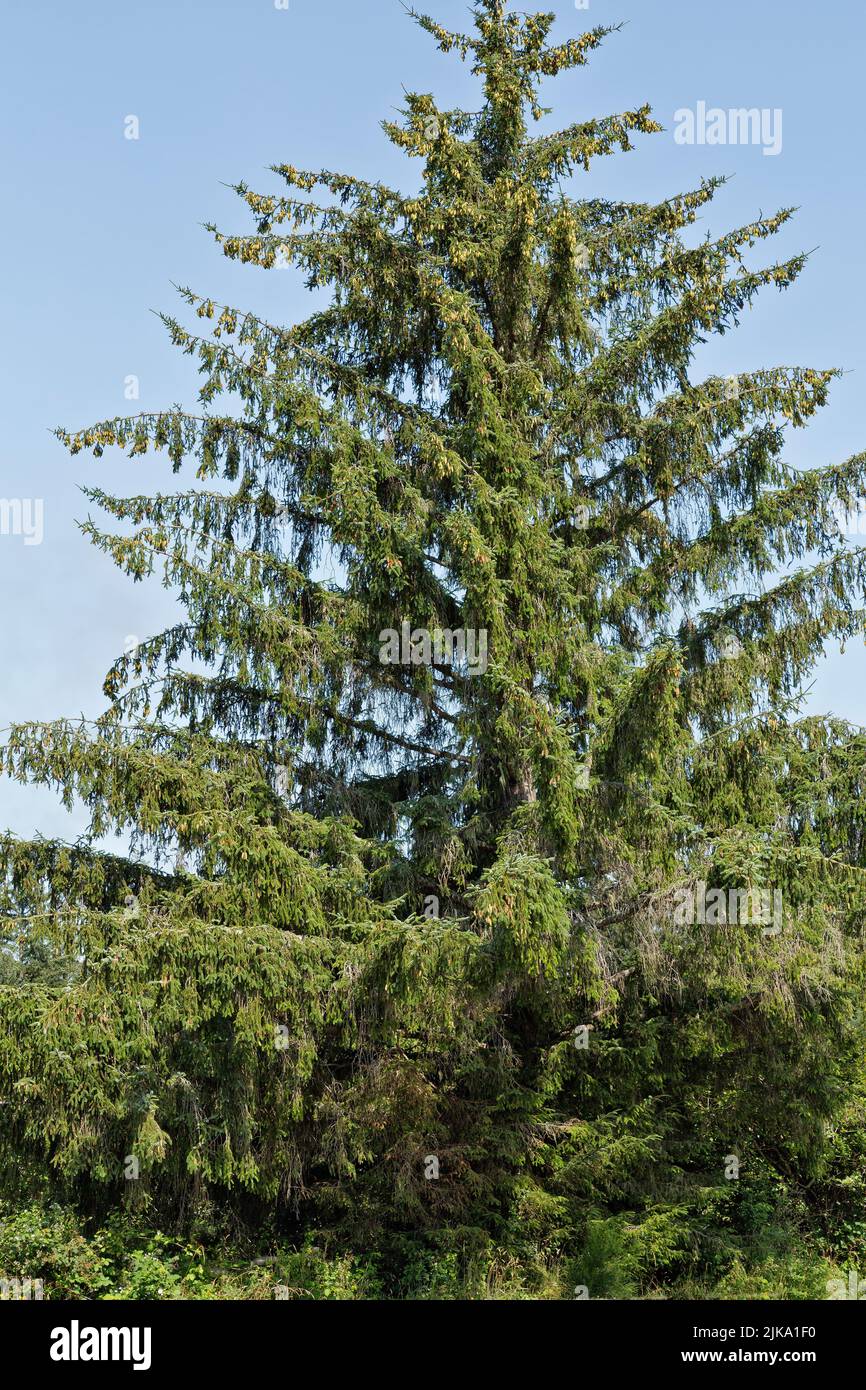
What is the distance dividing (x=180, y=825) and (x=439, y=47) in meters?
9.68

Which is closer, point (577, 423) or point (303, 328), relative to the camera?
point (577, 423)

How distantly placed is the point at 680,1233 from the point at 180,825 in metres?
5.81

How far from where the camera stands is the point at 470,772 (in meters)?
12.3

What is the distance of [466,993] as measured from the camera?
999 cm

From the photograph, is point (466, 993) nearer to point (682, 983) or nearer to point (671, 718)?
point (682, 983)

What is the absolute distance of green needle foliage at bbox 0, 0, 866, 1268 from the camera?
9.66 metres

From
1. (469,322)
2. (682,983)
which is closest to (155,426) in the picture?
(469,322)

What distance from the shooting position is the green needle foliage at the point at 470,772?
31.7 ft

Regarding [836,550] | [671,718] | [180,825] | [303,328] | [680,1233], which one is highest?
[303,328]

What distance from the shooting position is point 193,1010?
9578 millimetres
